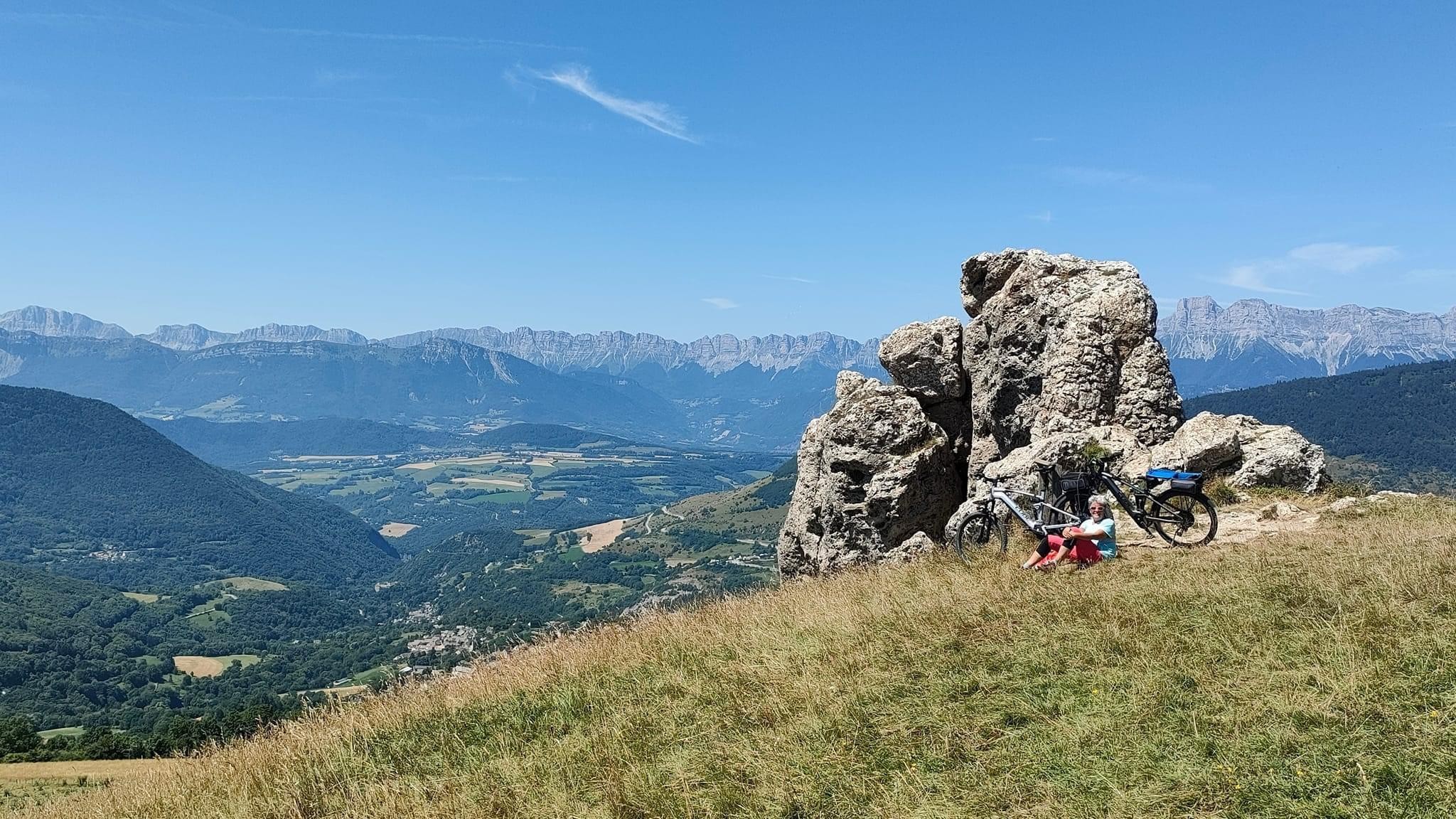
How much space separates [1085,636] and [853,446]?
1264 cm

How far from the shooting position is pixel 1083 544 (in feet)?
41.7

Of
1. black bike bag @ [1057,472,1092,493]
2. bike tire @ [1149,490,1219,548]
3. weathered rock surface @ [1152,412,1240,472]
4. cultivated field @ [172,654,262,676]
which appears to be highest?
weathered rock surface @ [1152,412,1240,472]

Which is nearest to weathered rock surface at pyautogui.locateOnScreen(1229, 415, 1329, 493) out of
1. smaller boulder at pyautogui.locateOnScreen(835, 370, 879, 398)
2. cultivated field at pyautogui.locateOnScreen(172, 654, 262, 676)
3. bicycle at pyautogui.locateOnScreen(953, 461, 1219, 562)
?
bicycle at pyautogui.locateOnScreen(953, 461, 1219, 562)

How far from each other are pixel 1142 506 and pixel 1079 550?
295cm

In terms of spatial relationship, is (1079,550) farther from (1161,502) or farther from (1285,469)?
(1285,469)

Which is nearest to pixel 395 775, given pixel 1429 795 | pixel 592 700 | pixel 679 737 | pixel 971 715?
pixel 592 700

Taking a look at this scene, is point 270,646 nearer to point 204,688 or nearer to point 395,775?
point 204,688

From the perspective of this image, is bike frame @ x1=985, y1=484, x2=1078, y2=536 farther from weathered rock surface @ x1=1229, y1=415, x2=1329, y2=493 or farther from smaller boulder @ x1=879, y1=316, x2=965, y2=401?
smaller boulder @ x1=879, y1=316, x2=965, y2=401

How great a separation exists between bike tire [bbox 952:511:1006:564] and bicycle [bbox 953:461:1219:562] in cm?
3

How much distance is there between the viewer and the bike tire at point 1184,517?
13.8 meters

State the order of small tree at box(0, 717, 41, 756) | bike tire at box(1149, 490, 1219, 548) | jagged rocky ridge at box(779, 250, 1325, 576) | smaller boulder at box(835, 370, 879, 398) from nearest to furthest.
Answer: bike tire at box(1149, 490, 1219, 548) < jagged rocky ridge at box(779, 250, 1325, 576) < smaller boulder at box(835, 370, 879, 398) < small tree at box(0, 717, 41, 756)

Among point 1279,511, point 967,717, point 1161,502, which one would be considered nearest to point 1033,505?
point 1161,502

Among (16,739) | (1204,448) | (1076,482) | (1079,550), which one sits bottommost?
(16,739)

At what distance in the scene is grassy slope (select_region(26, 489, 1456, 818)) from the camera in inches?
236
